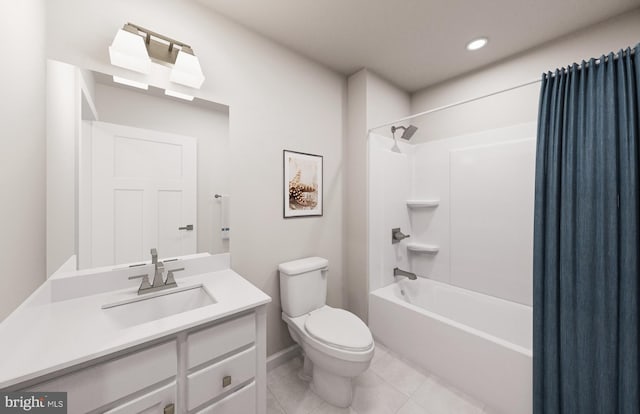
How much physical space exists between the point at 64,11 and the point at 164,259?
132cm

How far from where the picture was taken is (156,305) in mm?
1254

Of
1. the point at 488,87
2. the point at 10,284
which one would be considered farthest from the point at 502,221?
the point at 10,284

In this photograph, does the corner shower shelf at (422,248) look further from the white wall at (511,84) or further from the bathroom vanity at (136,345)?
the bathroom vanity at (136,345)

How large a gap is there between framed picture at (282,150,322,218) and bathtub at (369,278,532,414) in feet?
3.32

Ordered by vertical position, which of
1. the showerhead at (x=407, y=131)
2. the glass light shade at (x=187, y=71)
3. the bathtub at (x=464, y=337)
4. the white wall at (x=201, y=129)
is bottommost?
the bathtub at (x=464, y=337)

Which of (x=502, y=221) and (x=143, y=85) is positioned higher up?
(x=143, y=85)

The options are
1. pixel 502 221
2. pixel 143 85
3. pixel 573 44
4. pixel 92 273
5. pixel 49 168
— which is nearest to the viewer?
pixel 49 168

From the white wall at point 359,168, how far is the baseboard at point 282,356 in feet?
2.21

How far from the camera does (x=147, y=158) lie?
4.51 ft

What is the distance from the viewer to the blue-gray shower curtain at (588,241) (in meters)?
1.10

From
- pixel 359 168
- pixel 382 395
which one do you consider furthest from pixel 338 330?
pixel 359 168

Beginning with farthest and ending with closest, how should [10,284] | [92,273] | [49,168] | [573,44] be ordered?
[573,44], [92,273], [49,168], [10,284]

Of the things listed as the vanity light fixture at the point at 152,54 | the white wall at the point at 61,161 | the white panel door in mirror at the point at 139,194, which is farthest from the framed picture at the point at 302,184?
the white wall at the point at 61,161

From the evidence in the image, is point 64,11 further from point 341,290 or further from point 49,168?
point 341,290
